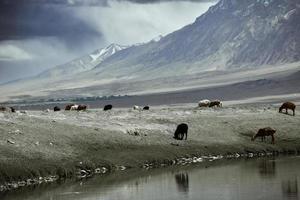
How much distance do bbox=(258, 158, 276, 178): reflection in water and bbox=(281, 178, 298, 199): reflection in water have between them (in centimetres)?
224

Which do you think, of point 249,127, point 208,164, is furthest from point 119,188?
point 249,127

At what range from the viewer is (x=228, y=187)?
1056 inches

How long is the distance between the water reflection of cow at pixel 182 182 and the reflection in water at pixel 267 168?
310 cm

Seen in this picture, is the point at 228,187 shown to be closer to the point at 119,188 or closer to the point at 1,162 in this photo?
the point at 119,188

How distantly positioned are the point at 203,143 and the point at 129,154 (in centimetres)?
583

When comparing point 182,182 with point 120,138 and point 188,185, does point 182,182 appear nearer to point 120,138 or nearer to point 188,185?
point 188,185

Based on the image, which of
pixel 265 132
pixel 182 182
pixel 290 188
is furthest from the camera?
pixel 265 132

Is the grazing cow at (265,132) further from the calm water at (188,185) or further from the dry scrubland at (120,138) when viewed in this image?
the calm water at (188,185)

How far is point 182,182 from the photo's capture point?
2880cm

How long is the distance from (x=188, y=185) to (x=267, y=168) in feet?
19.7

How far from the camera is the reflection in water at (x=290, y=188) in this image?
80.2ft

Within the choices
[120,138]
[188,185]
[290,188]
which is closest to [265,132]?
[120,138]

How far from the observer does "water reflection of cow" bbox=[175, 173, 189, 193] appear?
26831 millimetres

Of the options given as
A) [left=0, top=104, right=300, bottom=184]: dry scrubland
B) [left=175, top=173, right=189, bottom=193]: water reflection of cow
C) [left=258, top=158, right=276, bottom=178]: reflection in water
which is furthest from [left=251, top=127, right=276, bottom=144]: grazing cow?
[left=175, top=173, right=189, bottom=193]: water reflection of cow
